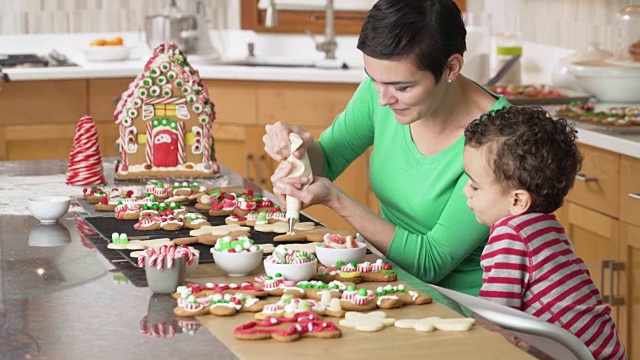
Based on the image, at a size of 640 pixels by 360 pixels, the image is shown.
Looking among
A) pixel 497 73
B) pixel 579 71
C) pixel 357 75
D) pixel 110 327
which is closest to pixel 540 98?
pixel 579 71

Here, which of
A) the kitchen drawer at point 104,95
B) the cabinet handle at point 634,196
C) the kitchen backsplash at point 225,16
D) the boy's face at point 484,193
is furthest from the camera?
the kitchen drawer at point 104,95

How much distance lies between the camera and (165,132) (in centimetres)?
305

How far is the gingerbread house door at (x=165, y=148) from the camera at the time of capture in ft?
10.0

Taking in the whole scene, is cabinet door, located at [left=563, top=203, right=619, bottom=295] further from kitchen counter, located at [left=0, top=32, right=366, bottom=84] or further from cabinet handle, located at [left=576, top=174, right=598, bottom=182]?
kitchen counter, located at [left=0, top=32, right=366, bottom=84]

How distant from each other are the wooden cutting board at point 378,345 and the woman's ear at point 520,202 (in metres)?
0.39

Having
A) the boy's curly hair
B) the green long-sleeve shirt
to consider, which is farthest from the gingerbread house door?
the boy's curly hair

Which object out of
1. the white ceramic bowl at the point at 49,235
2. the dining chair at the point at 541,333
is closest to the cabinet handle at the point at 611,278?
the dining chair at the point at 541,333

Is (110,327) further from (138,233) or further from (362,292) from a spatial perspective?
(138,233)

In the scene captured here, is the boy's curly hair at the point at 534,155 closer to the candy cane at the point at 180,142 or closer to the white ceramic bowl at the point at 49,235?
the white ceramic bowl at the point at 49,235

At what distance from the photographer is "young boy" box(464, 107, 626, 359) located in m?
2.02

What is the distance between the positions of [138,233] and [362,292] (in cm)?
69

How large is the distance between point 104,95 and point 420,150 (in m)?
2.64

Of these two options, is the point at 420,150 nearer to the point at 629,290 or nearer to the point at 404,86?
the point at 404,86

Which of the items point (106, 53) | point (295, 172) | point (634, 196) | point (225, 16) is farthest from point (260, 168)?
point (295, 172)
